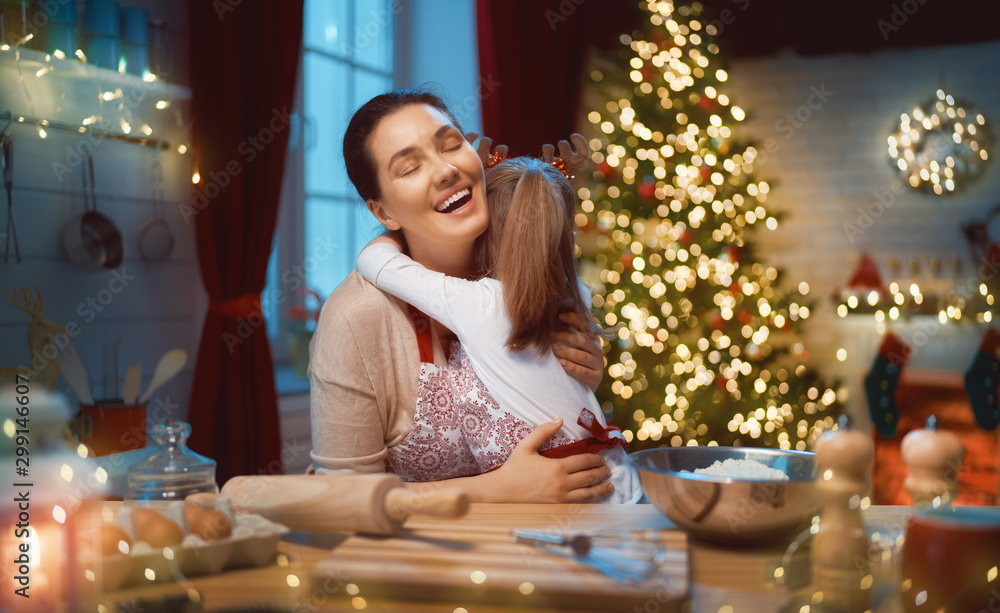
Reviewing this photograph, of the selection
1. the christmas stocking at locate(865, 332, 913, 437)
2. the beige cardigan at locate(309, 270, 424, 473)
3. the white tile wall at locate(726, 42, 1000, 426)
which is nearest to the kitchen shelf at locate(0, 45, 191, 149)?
the beige cardigan at locate(309, 270, 424, 473)

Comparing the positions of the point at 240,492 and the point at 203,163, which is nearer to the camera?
the point at 240,492

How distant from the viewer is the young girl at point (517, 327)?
1.41m

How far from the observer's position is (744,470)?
0.95 meters

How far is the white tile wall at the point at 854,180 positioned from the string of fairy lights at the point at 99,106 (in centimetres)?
301

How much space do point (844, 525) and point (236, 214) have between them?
2.44 metres

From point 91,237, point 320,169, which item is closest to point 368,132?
point 91,237

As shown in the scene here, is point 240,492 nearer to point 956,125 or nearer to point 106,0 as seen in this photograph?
point 106,0

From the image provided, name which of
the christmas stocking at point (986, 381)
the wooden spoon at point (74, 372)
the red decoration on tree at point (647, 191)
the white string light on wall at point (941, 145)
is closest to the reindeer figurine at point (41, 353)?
the wooden spoon at point (74, 372)

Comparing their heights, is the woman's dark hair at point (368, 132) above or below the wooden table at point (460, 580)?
above

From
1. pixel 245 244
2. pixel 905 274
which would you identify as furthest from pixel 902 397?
pixel 245 244

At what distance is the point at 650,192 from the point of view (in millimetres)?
3730

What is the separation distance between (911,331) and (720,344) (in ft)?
3.82

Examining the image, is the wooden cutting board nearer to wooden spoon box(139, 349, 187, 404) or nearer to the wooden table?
the wooden table

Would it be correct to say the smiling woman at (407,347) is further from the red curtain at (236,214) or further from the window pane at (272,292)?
the window pane at (272,292)
